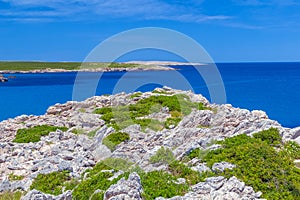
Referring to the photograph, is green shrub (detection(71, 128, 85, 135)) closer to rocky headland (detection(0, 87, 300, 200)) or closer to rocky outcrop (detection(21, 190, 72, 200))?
rocky headland (detection(0, 87, 300, 200))

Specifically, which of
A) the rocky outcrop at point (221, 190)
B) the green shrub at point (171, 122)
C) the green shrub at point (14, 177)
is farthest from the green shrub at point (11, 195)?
the green shrub at point (171, 122)

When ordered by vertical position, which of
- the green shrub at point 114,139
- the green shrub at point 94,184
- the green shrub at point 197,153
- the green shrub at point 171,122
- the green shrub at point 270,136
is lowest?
the green shrub at point 94,184

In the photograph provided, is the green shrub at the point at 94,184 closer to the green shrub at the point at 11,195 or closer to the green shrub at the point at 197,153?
the green shrub at the point at 11,195

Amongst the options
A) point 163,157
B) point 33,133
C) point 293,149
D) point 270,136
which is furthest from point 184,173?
point 33,133

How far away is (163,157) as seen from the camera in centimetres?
1617

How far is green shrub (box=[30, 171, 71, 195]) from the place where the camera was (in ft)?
49.5

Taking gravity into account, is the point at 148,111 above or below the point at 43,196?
above

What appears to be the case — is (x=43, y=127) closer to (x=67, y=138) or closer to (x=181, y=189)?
(x=67, y=138)

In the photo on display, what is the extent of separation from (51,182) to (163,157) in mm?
4767

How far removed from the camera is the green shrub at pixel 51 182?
15.1 metres

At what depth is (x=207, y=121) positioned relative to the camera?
75.6ft

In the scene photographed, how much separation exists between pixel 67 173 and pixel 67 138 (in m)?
6.69

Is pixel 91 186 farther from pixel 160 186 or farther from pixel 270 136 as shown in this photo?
pixel 270 136

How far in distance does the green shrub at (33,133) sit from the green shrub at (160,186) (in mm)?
11602
